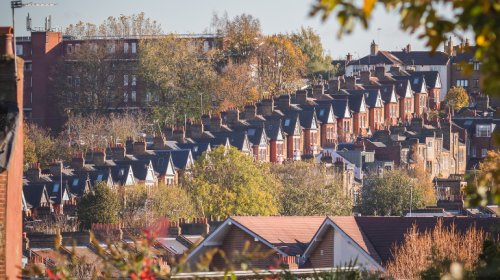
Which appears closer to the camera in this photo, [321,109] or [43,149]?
[43,149]

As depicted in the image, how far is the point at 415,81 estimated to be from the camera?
122 meters

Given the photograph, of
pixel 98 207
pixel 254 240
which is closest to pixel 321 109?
pixel 98 207

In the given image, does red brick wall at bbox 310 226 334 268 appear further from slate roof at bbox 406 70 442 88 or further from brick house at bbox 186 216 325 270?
slate roof at bbox 406 70 442 88

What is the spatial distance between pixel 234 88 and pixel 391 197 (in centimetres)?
4454

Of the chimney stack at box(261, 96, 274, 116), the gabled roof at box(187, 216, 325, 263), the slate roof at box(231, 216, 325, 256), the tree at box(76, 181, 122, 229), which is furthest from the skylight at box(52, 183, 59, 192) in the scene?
the gabled roof at box(187, 216, 325, 263)

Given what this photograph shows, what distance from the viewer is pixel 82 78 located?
372 feet

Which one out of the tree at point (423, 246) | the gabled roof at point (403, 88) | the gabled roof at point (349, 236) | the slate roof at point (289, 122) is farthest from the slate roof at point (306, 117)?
the tree at point (423, 246)

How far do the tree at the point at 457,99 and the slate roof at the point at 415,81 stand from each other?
17.8ft

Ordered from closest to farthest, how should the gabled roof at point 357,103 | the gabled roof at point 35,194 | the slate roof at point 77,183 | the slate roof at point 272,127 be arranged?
1. the gabled roof at point 35,194
2. the slate roof at point 77,183
3. the slate roof at point 272,127
4. the gabled roof at point 357,103

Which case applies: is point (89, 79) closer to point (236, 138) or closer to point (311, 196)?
point (236, 138)

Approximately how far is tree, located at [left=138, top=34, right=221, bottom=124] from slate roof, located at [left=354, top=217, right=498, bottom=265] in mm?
74968

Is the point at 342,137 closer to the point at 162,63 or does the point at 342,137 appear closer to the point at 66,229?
the point at 162,63

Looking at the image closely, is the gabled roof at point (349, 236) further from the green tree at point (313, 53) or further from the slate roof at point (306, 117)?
the green tree at point (313, 53)

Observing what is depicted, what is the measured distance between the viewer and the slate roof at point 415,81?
12072 cm
